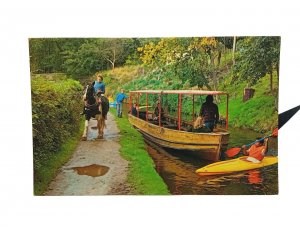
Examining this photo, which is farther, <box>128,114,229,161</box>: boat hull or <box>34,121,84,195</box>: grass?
<box>128,114,229,161</box>: boat hull

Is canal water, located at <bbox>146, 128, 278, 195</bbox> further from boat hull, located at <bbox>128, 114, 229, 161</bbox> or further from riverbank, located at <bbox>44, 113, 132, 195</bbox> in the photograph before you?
riverbank, located at <bbox>44, 113, 132, 195</bbox>

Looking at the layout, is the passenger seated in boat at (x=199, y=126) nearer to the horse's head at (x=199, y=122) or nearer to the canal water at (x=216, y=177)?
the horse's head at (x=199, y=122)

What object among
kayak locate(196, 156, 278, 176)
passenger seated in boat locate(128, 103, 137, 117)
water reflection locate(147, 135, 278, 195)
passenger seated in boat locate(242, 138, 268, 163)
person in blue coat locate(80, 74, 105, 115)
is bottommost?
water reflection locate(147, 135, 278, 195)

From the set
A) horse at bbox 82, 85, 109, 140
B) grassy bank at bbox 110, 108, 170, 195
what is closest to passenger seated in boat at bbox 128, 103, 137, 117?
grassy bank at bbox 110, 108, 170, 195

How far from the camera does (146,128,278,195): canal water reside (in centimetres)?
919

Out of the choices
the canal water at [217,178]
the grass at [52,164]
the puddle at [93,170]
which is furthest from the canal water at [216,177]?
the grass at [52,164]

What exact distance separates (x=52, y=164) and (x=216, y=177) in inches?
136

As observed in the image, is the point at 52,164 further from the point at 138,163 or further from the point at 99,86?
the point at 99,86

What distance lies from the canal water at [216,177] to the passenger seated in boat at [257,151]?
107 millimetres

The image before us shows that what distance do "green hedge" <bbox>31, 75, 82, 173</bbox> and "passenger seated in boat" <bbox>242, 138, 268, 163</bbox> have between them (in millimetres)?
3762

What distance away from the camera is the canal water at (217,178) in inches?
362

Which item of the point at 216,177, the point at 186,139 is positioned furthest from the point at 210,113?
the point at 216,177

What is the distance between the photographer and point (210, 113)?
9547 mm
